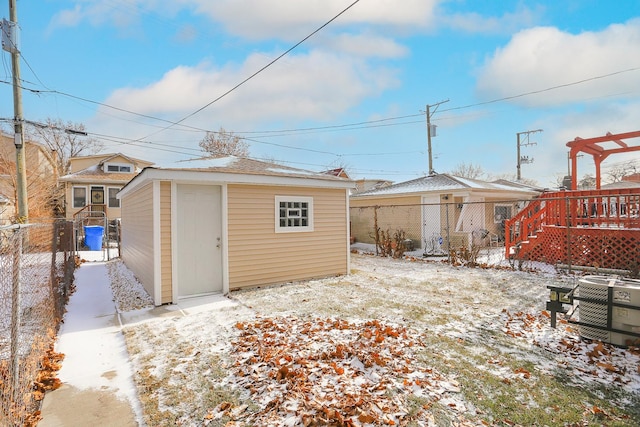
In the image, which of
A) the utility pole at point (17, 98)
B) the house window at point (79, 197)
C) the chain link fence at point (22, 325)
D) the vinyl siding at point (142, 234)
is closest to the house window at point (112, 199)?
the house window at point (79, 197)

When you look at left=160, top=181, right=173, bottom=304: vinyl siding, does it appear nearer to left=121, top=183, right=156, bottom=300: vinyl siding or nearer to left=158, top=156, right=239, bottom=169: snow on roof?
left=121, top=183, right=156, bottom=300: vinyl siding

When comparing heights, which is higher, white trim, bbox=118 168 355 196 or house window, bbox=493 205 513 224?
white trim, bbox=118 168 355 196

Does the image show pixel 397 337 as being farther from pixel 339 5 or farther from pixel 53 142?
pixel 53 142

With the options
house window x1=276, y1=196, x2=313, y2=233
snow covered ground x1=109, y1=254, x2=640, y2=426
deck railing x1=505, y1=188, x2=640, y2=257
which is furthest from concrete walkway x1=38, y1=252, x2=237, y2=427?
deck railing x1=505, y1=188, x2=640, y2=257

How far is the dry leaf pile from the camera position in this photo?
101 inches

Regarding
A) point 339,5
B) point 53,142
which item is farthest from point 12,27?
point 53,142

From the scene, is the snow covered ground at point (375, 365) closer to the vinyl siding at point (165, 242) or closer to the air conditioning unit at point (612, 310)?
the air conditioning unit at point (612, 310)

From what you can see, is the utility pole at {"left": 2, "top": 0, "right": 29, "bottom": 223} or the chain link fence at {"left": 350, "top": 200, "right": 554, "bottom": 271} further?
the chain link fence at {"left": 350, "top": 200, "right": 554, "bottom": 271}

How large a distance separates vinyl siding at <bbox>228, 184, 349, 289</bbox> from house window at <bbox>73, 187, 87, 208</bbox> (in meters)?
18.5

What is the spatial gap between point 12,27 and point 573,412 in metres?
16.3

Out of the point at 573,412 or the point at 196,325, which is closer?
the point at 573,412

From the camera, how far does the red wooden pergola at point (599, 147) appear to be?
9.39 m

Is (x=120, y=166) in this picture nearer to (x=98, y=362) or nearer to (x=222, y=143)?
(x=222, y=143)

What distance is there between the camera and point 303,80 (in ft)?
35.6
